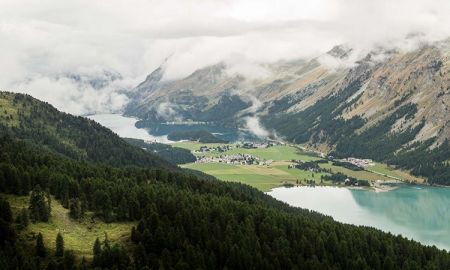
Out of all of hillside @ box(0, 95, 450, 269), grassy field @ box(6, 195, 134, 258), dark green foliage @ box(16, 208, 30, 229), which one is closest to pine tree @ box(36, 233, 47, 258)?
hillside @ box(0, 95, 450, 269)

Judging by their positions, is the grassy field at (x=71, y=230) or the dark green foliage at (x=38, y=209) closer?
the grassy field at (x=71, y=230)

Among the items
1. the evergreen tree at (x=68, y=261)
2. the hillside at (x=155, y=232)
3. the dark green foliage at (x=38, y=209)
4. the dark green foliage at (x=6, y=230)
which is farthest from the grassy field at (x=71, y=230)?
the evergreen tree at (x=68, y=261)

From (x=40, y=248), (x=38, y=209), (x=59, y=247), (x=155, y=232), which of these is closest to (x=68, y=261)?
(x=59, y=247)

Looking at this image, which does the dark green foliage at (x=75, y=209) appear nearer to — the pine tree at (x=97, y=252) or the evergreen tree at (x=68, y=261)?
the pine tree at (x=97, y=252)

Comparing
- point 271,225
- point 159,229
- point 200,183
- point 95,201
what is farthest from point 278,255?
point 200,183

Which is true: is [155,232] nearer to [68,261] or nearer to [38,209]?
[68,261]

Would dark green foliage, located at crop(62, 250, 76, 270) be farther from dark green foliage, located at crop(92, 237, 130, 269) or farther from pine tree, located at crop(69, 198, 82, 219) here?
pine tree, located at crop(69, 198, 82, 219)
